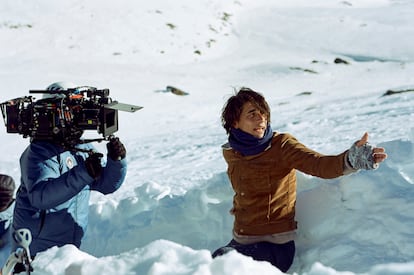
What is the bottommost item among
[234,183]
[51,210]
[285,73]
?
[285,73]

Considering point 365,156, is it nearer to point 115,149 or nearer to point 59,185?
point 115,149

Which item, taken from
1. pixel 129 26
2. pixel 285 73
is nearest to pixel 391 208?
pixel 285 73

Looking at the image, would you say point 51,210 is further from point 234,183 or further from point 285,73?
point 285,73

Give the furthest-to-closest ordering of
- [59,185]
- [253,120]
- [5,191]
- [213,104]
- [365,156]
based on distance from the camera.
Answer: [213,104], [5,191], [59,185], [253,120], [365,156]

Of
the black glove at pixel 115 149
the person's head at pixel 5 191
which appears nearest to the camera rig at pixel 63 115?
the black glove at pixel 115 149

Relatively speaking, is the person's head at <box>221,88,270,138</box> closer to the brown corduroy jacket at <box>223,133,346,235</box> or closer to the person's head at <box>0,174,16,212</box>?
the brown corduroy jacket at <box>223,133,346,235</box>

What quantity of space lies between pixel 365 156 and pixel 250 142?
695 mm

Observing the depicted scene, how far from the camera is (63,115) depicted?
3316 mm

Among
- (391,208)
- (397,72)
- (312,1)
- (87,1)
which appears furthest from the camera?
(312,1)

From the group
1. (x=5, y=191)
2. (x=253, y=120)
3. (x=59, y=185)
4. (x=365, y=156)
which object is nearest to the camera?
(x=365, y=156)

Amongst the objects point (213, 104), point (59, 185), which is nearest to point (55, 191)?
point (59, 185)

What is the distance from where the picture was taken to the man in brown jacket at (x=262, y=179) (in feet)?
10.0

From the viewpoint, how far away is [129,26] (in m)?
23.9

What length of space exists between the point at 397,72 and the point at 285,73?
11.8 ft
